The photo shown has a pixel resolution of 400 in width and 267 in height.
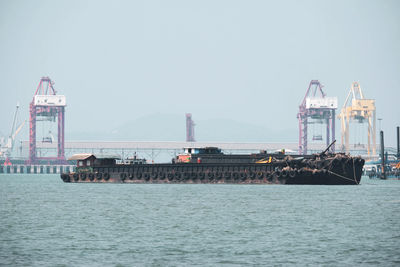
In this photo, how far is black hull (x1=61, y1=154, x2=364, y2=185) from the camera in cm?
10269

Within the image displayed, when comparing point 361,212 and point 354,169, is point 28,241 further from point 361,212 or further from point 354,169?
point 354,169

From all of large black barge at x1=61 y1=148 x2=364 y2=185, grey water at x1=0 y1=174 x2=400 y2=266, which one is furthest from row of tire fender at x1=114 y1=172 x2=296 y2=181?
grey water at x1=0 y1=174 x2=400 y2=266

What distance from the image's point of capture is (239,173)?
11181 centimetres

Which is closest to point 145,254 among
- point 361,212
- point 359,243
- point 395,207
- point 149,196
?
point 359,243

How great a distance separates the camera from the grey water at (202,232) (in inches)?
1528

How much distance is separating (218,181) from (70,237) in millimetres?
68407

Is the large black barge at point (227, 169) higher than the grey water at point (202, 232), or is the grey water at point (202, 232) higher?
the large black barge at point (227, 169)

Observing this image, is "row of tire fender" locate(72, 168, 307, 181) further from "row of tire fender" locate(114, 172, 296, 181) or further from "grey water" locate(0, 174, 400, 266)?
"grey water" locate(0, 174, 400, 266)

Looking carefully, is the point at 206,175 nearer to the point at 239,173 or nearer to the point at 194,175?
the point at 194,175

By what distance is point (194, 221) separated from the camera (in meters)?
55.7

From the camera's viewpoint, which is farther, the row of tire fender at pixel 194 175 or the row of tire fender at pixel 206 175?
the row of tire fender at pixel 206 175

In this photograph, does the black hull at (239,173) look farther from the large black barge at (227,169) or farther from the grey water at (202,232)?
the grey water at (202,232)

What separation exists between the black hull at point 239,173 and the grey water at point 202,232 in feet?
85.2

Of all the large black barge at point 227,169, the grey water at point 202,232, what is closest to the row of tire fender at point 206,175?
the large black barge at point 227,169
